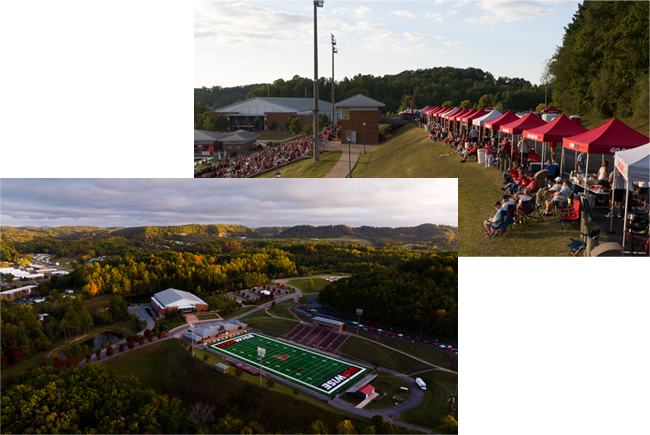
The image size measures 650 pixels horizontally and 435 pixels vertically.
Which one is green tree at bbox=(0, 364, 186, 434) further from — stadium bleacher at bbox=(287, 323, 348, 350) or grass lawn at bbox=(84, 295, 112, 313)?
stadium bleacher at bbox=(287, 323, 348, 350)

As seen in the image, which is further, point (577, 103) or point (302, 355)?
point (577, 103)

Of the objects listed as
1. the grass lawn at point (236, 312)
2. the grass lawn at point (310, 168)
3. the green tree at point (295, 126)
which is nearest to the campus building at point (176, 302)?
the grass lawn at point (236, 312)

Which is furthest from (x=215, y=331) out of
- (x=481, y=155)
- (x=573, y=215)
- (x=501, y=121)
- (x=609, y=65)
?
(x=609, y=65)

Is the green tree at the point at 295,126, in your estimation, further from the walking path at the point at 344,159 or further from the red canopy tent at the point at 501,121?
the red canopy tent at the point at 501,121

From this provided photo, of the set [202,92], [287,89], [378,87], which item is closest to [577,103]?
[378,87]

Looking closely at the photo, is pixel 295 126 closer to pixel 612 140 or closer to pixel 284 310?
pixel 612 140

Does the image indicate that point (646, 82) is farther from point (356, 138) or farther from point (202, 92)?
point (202, 92)

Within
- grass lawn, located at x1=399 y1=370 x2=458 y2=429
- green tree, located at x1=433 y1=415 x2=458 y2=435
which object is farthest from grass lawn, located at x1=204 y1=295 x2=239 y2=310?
green tree, located at x1=433 y1=415 x2=458 y2=435
